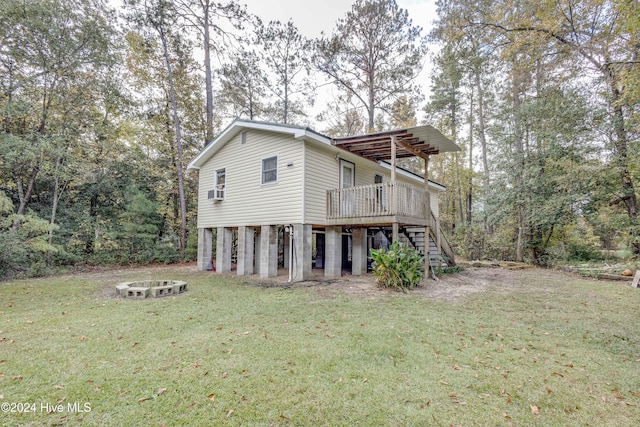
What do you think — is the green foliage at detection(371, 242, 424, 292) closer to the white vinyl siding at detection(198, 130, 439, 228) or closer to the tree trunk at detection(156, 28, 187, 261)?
the white vinyl siding at detection(198, 130, 439, 228)

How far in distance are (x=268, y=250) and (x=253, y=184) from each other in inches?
103

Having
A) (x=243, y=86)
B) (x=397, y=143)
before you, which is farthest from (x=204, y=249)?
(x=243, y=86)

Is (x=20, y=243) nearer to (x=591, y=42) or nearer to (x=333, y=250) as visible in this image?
(x=333, y=250)

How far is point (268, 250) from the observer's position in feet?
34.3

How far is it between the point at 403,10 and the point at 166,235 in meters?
19.4

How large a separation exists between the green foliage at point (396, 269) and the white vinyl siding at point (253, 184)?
3008 millimetres

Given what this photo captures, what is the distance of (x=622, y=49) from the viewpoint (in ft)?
29.8

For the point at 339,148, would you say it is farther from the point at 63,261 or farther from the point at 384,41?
the point at 63,261

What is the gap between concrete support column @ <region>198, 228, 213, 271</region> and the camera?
12.8 metres

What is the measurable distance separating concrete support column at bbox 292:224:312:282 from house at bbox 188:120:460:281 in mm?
33

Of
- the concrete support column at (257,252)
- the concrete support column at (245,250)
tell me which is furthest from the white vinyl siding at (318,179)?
the concrete support column at (257,252)

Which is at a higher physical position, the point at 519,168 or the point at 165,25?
the point at 165,25

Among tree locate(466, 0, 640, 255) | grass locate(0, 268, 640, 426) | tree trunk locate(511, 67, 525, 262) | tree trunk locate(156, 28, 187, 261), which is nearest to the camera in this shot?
grass locate(0, 268, 640, 426)

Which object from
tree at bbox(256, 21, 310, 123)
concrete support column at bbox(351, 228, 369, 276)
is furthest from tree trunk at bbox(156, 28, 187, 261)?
concrete support column at bbox(351, 228, 369, 276)
